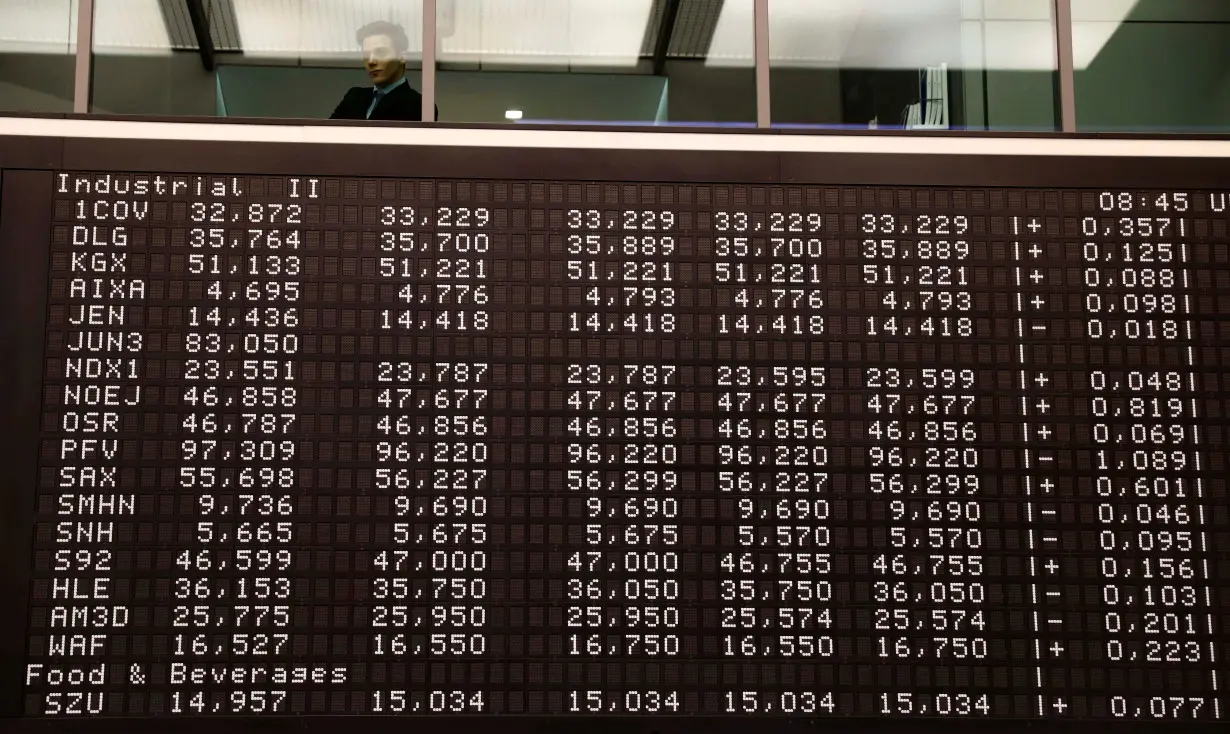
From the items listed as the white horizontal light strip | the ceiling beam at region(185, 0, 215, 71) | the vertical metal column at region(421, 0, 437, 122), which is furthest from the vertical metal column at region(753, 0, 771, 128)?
the ceiling beam at region(185, 0, 215, 71)

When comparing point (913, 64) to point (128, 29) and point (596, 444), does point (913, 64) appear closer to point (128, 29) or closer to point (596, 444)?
point (596, 444)

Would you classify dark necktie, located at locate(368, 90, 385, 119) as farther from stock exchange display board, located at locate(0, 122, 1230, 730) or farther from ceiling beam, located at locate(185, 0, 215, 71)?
ceiling beam, located at locate(185, 0, 215, 71)

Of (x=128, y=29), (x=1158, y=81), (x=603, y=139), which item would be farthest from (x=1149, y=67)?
(x=128, y=29)

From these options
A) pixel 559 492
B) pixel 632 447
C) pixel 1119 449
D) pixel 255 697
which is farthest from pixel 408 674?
pixel 1119 449

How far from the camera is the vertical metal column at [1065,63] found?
231 inches

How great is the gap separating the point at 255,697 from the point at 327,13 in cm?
315

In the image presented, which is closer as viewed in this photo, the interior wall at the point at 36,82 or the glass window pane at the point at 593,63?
the interior wall at the point at 36,82

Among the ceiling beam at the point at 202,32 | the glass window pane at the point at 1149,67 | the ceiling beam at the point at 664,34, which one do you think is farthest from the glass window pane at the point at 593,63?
the glass window pane at the point at 1149,67

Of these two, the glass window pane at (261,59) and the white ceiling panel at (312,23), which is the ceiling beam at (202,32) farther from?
the white ceiling panel at (312,23)

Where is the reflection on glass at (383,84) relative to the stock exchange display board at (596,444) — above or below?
above

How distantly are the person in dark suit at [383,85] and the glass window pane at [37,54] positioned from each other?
4.16 ft

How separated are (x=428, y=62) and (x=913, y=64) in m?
2.32

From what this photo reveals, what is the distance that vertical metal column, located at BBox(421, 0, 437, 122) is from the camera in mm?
5742

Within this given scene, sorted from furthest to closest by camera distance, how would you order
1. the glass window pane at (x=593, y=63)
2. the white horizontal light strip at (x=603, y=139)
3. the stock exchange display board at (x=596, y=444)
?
1. the glass window pane at (x=593, y=63)
2. the white horizontal light strip at (x=603, y=139)
3. the stock exchange display board at (x=596, y=444)
